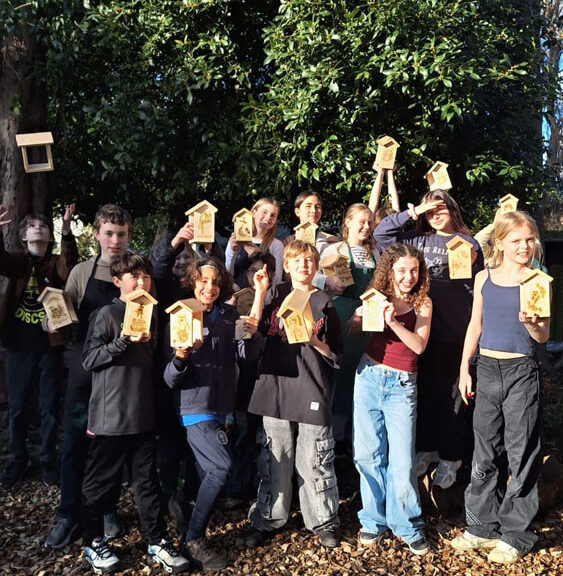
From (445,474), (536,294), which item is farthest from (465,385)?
(536,294)

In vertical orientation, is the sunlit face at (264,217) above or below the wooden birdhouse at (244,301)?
above

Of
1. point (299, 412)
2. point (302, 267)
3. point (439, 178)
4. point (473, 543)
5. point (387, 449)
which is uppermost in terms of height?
point (439, 178)

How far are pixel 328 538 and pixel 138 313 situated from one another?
180cm

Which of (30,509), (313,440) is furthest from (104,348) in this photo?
(30,509)

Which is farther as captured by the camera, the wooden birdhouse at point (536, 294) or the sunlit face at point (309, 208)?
the sunlit face at point (309, 208)

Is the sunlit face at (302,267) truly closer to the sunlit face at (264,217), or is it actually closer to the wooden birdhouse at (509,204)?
the sunlit face at (264,217)

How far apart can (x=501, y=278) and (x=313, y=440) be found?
1.48 meters

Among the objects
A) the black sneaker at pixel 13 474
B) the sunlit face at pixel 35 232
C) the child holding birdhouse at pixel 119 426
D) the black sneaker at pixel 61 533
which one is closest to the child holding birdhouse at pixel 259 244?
the child holding birdhouse at pixel 119 426

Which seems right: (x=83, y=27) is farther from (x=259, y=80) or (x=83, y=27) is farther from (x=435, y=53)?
(x=435, y=53)

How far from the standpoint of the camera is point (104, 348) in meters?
3.39

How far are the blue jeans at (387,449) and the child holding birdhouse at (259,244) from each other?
1.15 m

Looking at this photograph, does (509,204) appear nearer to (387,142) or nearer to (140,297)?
(387,142)

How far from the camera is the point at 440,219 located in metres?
4.22

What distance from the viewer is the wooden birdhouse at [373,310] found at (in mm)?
3459
